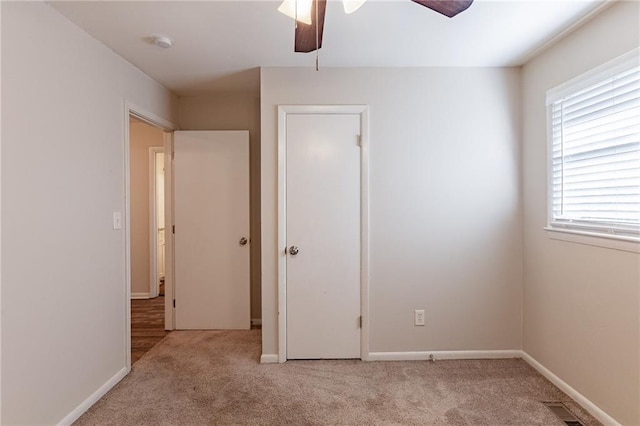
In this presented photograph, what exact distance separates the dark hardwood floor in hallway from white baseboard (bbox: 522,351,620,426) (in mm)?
3200

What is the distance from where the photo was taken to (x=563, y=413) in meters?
1.94

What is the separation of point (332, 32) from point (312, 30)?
2.53 feet

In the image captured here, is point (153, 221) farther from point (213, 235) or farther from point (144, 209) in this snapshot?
point (213, 235)

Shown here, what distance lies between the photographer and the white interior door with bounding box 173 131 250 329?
3262 millimetres

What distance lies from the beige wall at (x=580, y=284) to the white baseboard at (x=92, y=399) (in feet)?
10.3

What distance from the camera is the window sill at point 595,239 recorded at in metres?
1.69

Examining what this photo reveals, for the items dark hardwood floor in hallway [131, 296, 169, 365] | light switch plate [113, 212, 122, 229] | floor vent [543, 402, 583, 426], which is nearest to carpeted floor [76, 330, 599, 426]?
floor vent [543, 402, 583, 426]

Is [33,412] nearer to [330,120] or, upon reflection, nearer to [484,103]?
[330,120]

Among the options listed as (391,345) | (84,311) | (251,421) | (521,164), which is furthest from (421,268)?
(84,311)

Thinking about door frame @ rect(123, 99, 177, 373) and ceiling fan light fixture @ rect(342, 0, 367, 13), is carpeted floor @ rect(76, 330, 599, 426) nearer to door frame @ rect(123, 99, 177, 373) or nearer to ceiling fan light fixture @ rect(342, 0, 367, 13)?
door frame @ rect(123, 99, 177, 373)

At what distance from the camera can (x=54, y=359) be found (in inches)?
70.2

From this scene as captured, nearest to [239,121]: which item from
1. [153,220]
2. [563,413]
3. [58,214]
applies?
[58,214]

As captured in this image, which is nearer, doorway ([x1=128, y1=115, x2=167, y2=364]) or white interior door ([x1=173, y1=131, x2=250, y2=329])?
white interior door ([x1=173, y1=131, x2=250, y2=329])

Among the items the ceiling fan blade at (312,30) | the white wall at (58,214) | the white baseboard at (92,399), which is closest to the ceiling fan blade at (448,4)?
the ceiling fan blade at (312,30)
